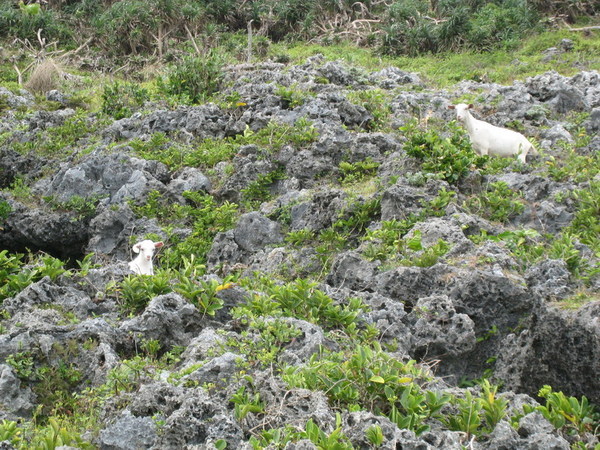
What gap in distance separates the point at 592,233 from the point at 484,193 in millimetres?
1753

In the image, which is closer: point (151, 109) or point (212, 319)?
point (212, 319)

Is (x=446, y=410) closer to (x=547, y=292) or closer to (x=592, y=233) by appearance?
(x=547, y=292)

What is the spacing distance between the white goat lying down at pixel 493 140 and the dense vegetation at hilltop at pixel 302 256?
408 mm

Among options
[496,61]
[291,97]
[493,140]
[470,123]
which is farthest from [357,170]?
[496,61]

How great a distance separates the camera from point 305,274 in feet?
29.4

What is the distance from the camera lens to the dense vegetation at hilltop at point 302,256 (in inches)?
193

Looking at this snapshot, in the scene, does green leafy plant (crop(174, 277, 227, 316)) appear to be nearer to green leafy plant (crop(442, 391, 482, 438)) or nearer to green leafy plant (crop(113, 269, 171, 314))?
green leafy plant (crop(113, 269, 171, 314))

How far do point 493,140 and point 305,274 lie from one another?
4.63 metres

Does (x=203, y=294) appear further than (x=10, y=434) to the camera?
Yes

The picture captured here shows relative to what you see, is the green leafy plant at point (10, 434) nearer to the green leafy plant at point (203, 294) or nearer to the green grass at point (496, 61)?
the green leafy plant at point (203, 294)

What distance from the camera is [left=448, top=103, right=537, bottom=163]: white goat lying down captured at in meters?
11.2

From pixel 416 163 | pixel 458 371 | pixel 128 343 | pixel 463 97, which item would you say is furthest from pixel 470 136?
pixel 128 343

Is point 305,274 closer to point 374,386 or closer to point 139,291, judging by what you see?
point 139,291

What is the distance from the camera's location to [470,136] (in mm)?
11555
